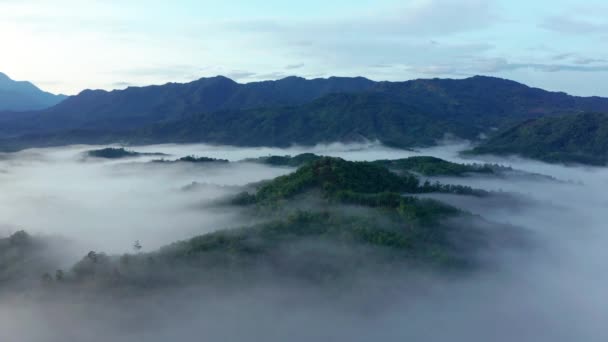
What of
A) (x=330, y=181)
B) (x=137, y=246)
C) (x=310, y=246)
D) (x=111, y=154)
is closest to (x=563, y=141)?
(x=330, y=181)

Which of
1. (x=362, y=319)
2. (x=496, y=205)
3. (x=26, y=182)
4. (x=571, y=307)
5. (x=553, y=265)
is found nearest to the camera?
(x=362, y=319)

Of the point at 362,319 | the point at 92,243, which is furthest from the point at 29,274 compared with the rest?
the point at 362,319

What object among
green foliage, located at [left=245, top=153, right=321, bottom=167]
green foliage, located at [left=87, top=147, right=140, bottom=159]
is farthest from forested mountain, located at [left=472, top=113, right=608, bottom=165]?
green foliage, located at [left=87, top=147, right=140, bottom=159]

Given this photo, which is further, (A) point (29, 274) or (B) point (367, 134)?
(B) point (367, 134)

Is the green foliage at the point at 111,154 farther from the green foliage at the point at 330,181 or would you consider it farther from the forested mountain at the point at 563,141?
the forested mountain at the point at 563,141

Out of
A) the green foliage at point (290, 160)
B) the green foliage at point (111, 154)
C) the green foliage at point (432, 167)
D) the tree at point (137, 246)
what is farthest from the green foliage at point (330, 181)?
the green foliage at point (111, 154)

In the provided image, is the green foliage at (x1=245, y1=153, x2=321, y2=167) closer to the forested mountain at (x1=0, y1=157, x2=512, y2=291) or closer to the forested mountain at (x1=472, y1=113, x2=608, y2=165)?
the forested mountain at (x1=0, y1=157, x2=512, y2=291)

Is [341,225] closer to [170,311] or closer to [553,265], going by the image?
[170,311]

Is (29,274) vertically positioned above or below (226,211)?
below
